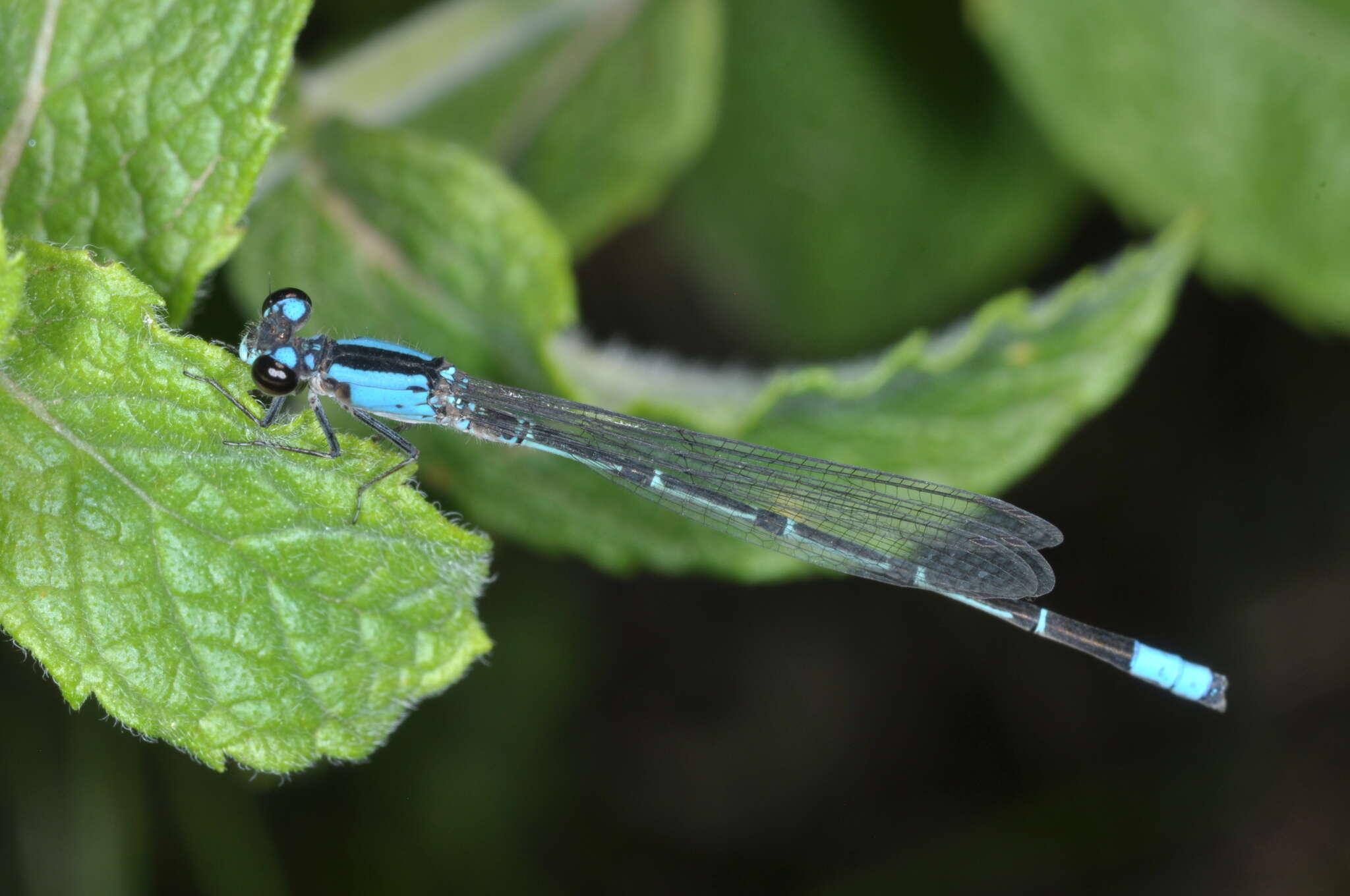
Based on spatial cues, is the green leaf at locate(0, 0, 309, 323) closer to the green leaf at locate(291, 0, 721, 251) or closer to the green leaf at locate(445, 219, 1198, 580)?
the green leaf at locate(445, 219, 1198, 580)

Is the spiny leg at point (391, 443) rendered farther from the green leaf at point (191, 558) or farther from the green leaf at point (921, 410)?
the green leaf at point (921, 410)

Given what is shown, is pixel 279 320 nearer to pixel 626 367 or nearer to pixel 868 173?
pixel 626 367

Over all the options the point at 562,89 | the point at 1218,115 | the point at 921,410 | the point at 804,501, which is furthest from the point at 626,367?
the point at 1218,115

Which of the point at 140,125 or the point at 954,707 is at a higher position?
the point at 954,707

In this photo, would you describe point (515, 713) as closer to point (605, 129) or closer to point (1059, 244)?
point (605, 129)

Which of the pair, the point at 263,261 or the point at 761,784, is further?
the point at 761,784

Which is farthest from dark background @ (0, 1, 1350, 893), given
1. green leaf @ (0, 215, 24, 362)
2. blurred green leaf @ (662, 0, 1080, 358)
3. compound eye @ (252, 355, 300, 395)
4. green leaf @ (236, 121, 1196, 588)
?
green leaf @ (0, 215, 24, 362)

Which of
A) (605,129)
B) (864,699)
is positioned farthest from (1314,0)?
(864,699)
